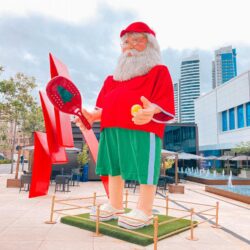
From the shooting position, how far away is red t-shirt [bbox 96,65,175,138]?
4406mm

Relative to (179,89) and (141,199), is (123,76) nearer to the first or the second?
(141,199)

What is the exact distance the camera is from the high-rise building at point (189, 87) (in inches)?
5866

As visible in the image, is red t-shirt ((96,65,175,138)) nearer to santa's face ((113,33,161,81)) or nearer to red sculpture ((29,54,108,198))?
santa's face ((113,33,161,81))

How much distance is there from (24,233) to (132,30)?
425 cm

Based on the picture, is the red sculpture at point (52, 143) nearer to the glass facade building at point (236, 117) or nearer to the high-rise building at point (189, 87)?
the glass facade building at point (236, 117)

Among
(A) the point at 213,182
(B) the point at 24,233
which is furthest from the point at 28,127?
(B) the point at 24,233

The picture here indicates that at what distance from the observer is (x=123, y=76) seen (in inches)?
187

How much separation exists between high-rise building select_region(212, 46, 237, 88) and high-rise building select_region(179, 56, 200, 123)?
16.0 m

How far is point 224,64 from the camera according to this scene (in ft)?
522

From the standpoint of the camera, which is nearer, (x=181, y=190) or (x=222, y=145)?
(x=181, y=190)

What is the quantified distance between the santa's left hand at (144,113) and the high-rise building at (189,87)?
147581mm

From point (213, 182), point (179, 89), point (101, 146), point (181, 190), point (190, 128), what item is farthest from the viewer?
point (179, 89)

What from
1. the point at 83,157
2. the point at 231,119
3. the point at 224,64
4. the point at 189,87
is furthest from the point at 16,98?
the point at 224,64

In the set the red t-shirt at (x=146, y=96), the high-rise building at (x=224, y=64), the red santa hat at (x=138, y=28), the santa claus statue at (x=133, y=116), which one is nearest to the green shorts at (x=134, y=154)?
the santa claus statue at (x=133, y=116)
